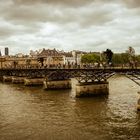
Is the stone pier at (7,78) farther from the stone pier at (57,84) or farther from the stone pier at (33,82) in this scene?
the stone pier at (57,84)

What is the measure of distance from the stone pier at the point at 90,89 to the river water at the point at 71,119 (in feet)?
12.1

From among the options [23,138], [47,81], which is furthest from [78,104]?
[47,81]

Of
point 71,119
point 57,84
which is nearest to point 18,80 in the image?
point 57,84

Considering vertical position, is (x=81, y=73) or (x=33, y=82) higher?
(x=81, y=73)

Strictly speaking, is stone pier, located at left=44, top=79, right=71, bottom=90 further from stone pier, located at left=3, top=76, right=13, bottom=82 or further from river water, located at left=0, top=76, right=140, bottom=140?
stone pier, located at left=3, top=76, right=13, bottom=82

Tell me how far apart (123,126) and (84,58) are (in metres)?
163

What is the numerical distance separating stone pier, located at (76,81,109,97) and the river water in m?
3.68

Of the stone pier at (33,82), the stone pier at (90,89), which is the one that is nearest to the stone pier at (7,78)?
the stone pier at (33,82)

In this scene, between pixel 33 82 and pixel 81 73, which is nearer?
pixel 81 73

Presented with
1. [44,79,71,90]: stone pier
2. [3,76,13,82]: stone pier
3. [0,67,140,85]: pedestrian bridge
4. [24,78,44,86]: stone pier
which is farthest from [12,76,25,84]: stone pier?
[44,79,71,90]: stone pier

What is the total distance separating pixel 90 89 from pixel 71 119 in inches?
834

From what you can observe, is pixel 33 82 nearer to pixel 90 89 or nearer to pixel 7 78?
pixel 7 78

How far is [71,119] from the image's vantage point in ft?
130

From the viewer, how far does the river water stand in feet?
106
